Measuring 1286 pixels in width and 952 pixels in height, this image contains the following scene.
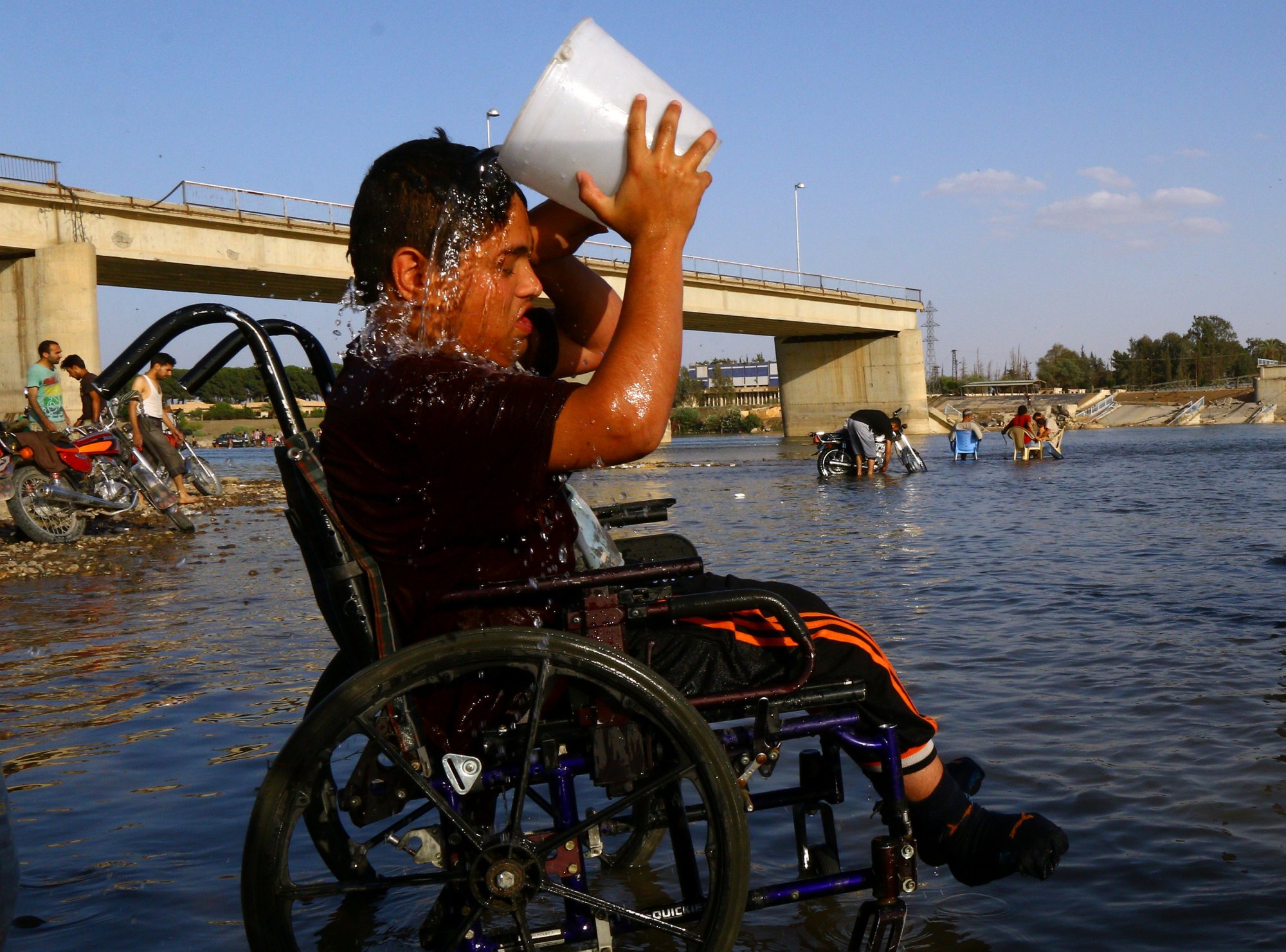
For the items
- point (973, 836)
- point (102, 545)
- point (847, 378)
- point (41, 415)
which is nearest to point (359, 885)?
point (973, 836)

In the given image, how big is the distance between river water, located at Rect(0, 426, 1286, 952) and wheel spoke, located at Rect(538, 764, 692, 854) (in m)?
0.75

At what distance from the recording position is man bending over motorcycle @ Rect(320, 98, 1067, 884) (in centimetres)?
190

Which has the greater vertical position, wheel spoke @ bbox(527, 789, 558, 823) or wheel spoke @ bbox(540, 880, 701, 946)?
wheel spoke @ bbox(527, 789, 558, 823)

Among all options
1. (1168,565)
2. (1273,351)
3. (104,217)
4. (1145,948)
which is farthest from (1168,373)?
(1145,948)

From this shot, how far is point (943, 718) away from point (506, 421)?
276cm

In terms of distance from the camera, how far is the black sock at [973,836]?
7.28 ft

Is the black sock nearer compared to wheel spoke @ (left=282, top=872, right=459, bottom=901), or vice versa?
wheel spoke @ (left=282, top=872, right=459, bottom=901)

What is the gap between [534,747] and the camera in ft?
6.52

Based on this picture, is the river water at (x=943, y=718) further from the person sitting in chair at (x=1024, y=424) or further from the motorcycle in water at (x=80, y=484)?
the person sitting in chair at (x=1024, y=424)

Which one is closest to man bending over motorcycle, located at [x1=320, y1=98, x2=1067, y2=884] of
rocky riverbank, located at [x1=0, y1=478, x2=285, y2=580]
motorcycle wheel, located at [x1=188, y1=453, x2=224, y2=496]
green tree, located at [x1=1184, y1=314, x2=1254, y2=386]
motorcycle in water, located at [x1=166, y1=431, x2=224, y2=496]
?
rocky riverbank, located at [x1=0, y1=478, x2=285, y2=580]

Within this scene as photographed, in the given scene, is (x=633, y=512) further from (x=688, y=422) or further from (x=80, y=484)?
(x=688, y=422)


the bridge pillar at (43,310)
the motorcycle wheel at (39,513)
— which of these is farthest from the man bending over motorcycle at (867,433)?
the bridge pillar at (43,310)

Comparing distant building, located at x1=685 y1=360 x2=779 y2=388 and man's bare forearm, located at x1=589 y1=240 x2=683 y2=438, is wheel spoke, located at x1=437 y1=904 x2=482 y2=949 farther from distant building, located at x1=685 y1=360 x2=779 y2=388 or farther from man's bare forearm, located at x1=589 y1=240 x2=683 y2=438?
distant building, located at x1=685 y1=360 x2=779 y2=388

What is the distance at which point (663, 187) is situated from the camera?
2039 millimetres
